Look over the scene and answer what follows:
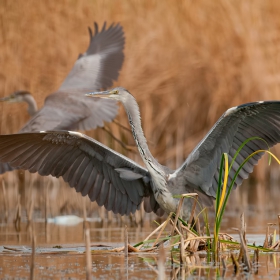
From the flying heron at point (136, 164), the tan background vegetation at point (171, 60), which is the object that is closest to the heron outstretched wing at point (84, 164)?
the flying heron at point (136, 164)

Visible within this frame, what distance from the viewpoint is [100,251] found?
5.75 m

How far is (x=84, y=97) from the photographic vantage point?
1012 cm

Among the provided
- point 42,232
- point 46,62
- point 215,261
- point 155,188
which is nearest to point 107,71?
point 46,62

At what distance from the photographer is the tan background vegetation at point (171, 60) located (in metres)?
12.4

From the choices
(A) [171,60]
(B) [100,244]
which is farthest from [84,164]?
(A) [171,60]

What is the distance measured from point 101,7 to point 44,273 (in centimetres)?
935

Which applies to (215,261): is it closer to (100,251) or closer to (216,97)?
(100,251)

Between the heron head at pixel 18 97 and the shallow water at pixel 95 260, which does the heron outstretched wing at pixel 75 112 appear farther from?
the shallow water at pixel 95 260

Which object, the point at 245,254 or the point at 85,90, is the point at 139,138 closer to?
the point at 245,254

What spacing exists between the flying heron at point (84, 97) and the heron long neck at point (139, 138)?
90.7 inches

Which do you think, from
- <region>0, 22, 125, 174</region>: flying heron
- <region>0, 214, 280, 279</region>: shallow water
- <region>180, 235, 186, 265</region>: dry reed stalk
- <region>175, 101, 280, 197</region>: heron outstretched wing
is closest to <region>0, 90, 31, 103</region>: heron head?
<region>0, 22, 125, 174</region>: flying heron

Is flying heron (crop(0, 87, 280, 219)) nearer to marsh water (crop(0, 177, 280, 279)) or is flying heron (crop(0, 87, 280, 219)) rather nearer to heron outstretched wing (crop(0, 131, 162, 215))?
heron outstretched wing (crop(0, 131, 162, 215))

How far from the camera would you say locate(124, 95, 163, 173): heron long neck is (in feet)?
20.2

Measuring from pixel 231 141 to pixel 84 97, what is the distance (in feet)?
14.2
